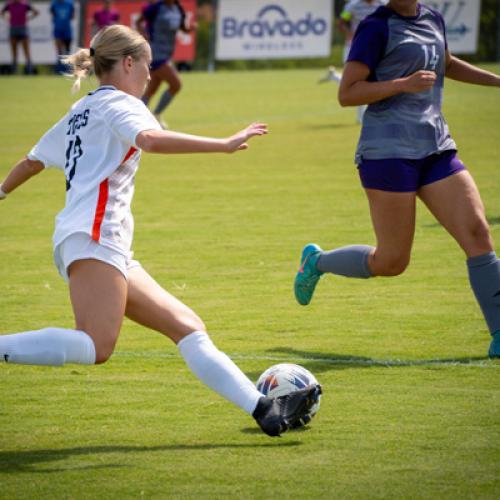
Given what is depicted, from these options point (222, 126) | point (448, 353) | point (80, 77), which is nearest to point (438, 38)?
point (448, 353)

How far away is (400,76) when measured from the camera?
639cm

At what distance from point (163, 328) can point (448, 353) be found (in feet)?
7.22

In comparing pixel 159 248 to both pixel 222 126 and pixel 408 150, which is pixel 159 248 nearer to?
pixel 408 150

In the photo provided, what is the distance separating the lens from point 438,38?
21.3 feet

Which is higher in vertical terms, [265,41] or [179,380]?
[179,380]

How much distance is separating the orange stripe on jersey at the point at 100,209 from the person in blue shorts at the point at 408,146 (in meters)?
1.86

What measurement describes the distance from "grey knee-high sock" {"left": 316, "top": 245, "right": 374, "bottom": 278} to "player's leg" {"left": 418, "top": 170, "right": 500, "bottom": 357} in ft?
1.86

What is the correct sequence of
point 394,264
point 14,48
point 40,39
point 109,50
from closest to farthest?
point 109,50
point 394,264
point 14,48
point 40,39

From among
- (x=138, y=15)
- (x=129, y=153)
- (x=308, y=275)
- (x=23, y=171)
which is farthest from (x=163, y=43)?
(x=138, y=15)

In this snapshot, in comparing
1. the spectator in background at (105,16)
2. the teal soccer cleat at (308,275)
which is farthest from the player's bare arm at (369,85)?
the spectator in background at (105,16)

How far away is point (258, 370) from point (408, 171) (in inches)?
51.4

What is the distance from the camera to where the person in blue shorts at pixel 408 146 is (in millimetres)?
6324

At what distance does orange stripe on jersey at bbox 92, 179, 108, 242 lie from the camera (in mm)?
4844

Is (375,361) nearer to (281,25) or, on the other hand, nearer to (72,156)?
(72,156)
